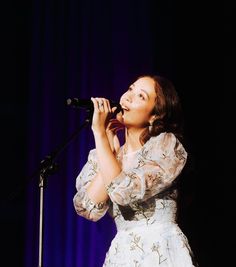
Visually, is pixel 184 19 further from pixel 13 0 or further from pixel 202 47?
pixel 13 0

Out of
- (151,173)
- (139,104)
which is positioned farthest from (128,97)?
(151,173)

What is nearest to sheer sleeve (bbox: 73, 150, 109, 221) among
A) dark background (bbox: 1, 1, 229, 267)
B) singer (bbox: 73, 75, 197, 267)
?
singer (bbox: 73, 75, 197, 267)

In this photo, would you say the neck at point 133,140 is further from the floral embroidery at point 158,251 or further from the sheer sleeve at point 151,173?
the floral embroidery at point 158,251

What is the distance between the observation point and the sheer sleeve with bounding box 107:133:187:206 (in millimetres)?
1713

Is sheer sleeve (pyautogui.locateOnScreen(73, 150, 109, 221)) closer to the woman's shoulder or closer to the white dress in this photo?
the white dress

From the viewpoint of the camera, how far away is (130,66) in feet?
8.60

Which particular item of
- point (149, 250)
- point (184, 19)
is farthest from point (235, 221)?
point (184, 19)

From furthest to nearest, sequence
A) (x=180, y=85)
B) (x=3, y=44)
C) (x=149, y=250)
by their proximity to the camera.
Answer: (x=3, y=44)
(x=180, y=85)
(x=149, y=250)

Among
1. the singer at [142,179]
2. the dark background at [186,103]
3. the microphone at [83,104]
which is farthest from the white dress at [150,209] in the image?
the dark background at [186,103]

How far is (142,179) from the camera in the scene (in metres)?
1.72

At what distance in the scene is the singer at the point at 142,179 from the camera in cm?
172

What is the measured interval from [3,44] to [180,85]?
973 mm

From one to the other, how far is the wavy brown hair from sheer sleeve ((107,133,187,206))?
0.08 metres

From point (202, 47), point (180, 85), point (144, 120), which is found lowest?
point (144, 120)
